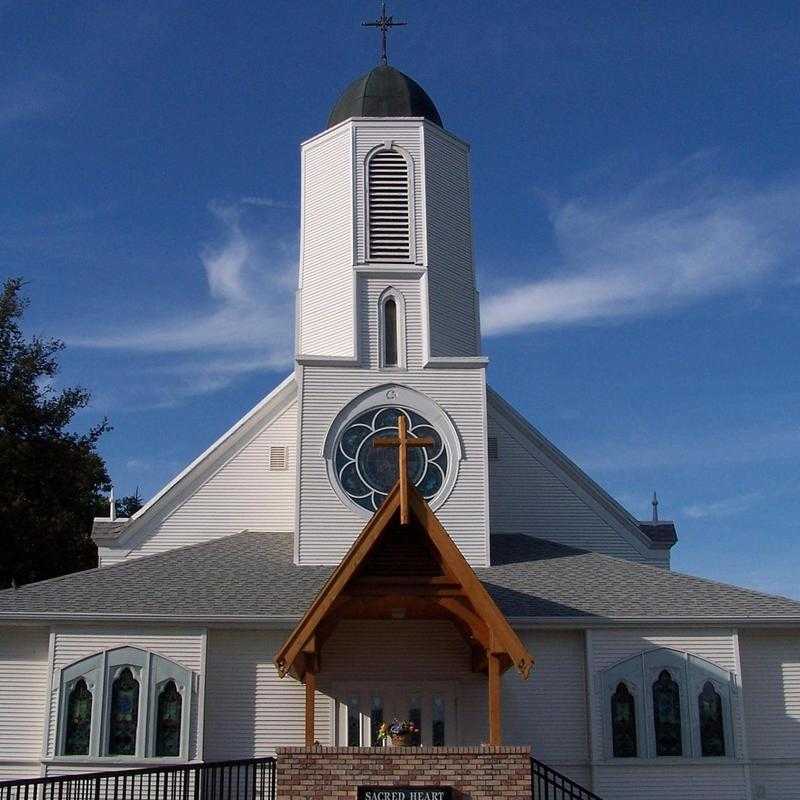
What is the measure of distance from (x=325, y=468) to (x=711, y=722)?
311 inches

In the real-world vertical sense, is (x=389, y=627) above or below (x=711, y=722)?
above

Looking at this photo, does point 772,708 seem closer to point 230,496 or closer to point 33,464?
point 230,496

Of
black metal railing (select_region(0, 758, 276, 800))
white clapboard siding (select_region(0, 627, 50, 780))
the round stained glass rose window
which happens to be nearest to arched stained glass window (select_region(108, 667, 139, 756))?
black metal railing (select_region(0, 758, 276, 800))

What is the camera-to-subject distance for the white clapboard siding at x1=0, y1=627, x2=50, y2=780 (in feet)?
60.5

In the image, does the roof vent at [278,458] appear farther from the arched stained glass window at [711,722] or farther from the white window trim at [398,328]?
the arched stained glass window at [711,722]

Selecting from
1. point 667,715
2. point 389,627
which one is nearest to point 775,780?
point 667,715

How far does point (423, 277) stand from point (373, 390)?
8.37 feet

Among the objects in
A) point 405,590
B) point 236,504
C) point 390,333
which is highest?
point 390,333

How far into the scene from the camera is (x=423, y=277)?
76.2ft

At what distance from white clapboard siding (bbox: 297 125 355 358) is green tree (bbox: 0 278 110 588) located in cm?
1182

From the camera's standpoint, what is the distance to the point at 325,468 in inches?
858

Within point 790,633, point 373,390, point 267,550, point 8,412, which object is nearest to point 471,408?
point 373,390

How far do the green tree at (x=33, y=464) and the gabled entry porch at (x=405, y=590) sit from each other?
1670 cm

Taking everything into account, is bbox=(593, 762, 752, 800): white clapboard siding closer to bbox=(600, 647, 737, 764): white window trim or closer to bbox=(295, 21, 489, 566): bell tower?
bbox=(600, 647, 737, 764): white window trim
